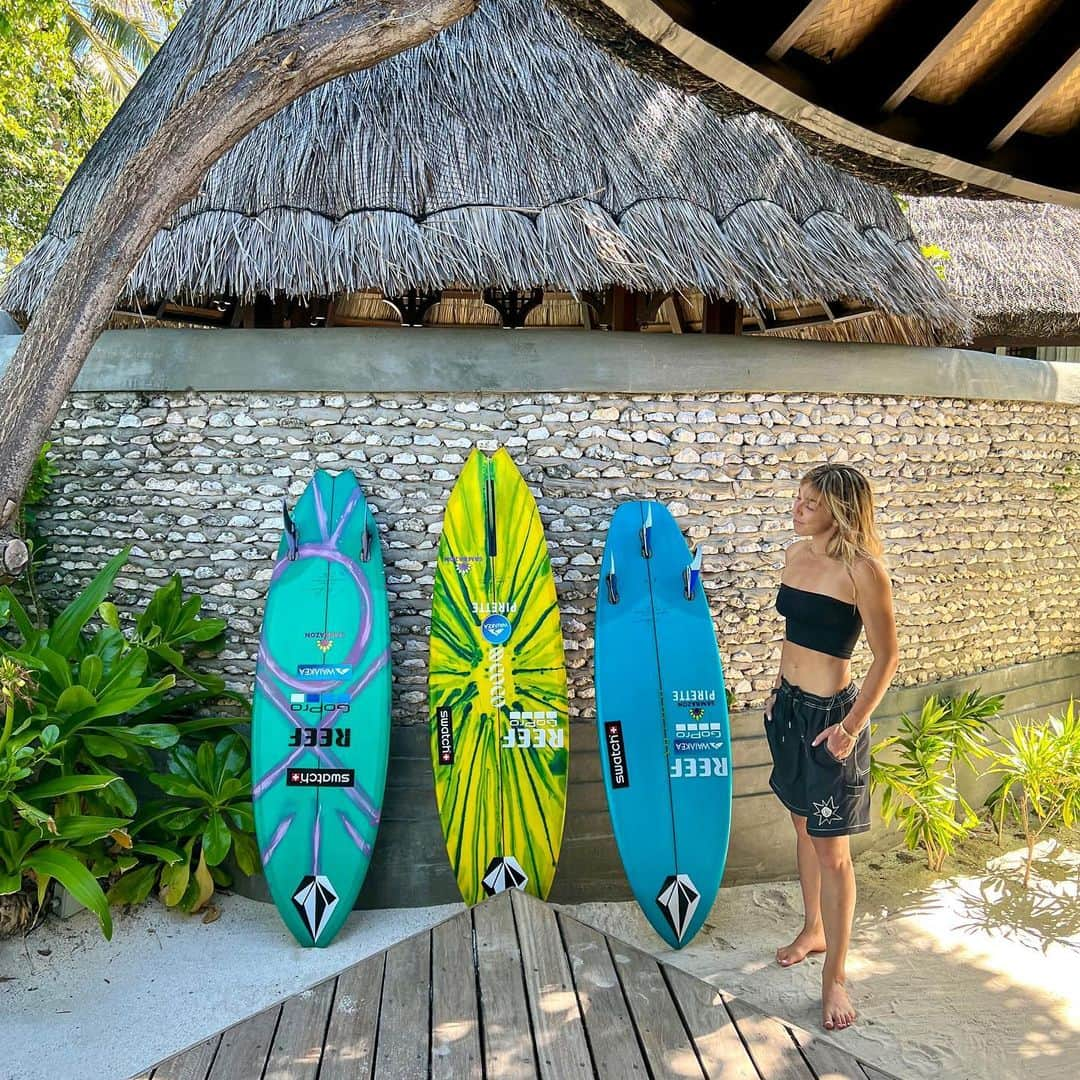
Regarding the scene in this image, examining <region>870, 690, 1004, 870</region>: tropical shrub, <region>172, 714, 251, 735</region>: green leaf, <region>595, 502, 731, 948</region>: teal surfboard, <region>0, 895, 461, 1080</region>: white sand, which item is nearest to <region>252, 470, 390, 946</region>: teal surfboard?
<region>0, 895, 461, 1080</region>: white sand

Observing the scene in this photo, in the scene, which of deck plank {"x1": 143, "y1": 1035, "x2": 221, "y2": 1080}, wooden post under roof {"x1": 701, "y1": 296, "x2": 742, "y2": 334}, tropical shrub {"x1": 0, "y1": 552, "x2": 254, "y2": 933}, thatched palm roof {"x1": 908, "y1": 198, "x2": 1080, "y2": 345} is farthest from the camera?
thatched palm roof {"x1": 908, "y1": 198, "x2": 1080, "y2": 345}

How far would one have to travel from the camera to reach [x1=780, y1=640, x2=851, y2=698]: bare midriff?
276 cm

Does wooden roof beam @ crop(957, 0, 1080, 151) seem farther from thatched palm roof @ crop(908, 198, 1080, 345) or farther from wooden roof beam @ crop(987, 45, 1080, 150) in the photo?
thatched palm roof @ crop(908, 198, 1080, 345)

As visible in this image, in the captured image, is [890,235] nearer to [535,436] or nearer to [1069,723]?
[535,436]

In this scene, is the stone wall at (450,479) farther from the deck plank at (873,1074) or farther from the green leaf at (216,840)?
the deck plank at (873,1074)

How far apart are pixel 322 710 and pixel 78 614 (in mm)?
997

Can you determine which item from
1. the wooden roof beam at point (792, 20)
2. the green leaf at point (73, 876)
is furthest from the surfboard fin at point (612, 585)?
the wooden roof beam at point (792, 20)

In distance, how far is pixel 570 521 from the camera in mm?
3787

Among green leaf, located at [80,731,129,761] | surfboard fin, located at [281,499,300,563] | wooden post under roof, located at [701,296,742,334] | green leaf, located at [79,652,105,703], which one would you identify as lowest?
green leaf, located at [80,731,129,761]

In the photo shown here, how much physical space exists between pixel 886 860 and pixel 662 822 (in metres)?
1.41

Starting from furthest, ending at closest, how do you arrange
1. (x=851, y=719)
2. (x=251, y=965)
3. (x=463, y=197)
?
1. (x=463, y=197)
2. (x=251, y=965)
3. (x=851, y=719)

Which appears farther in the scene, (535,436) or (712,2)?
(535,436)

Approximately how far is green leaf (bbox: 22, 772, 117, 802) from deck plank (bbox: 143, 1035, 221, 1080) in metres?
1.51

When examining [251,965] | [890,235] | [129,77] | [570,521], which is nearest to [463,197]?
[570,521]
